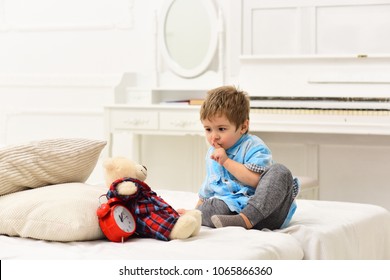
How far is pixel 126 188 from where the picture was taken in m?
2.35

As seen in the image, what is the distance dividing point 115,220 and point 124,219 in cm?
5

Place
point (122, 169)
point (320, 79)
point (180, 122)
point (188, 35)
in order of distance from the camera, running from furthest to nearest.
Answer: point (188, 35) → point (180, 122) → point (320, 79) → point (122, 169)

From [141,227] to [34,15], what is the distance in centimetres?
382

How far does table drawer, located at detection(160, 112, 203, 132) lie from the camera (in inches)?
186

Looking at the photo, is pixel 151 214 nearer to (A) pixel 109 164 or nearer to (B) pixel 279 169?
(A) pixel 109 164

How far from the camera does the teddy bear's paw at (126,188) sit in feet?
7.69

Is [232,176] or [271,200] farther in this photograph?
[232,176]

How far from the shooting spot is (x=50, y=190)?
97.3 inches

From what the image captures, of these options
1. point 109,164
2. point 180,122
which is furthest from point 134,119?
point 109,164

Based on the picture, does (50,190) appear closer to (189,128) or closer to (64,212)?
(64,212)

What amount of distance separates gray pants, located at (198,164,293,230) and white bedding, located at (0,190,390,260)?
0.19ft

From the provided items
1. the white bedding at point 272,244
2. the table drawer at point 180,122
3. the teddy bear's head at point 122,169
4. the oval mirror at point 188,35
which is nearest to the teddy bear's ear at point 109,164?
the teddy bear's head at point 122,169

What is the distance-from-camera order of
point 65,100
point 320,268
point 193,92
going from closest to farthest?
1. point 320,268
2. point 193,92
3. point 65,100

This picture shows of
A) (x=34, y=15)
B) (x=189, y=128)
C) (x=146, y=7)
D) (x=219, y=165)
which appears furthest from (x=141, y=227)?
(x=34, y=15)
